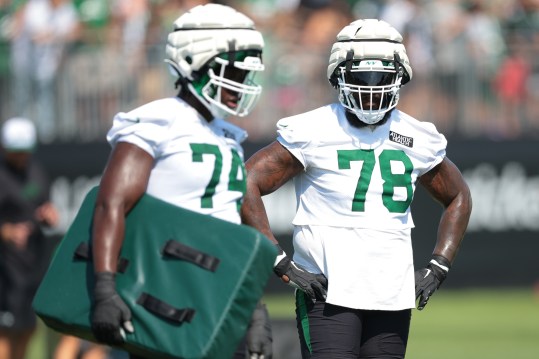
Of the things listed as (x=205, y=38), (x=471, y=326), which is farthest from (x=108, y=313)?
(x=471, y=326)

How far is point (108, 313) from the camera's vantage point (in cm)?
461

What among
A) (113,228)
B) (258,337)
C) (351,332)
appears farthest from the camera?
(351,332)

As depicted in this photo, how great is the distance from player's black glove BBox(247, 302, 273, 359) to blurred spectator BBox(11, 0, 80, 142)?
29.9 feet

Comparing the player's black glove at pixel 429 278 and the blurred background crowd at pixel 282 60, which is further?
the blurred background crowd at pixel 282 60

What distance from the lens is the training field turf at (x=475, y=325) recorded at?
11.1 m

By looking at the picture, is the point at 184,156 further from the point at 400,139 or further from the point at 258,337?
the point at 400,139

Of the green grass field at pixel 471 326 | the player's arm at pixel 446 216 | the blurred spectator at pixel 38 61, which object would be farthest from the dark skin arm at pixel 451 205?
the blurred spectator at pixel 38 61

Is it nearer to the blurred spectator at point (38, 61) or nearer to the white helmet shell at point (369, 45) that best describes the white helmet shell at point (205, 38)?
the white helmet shell at point (369, 45)

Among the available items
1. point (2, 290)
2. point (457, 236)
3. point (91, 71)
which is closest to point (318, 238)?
point (457, 236)

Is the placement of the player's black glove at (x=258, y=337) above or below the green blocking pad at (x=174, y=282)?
below

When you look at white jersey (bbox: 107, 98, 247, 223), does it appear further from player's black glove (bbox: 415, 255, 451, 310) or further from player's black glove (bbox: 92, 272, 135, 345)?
player's black glove (bbox: 415, 255, 451, 310)

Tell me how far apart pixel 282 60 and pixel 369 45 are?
8462 mm

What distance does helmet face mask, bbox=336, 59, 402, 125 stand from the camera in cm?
585

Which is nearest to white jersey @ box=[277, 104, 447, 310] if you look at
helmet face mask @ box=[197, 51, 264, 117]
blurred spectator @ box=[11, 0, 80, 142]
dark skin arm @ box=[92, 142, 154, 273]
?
helmet face mask @ box=[197, 51, 264, 117]
